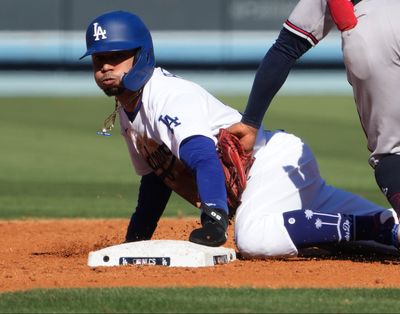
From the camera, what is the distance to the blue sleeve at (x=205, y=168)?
17.2ft

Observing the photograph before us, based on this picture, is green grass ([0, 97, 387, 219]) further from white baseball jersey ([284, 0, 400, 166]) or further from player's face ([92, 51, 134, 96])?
white baseball jersey ([284, 0, 400, 166])

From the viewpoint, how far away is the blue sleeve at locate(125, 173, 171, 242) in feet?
20.0

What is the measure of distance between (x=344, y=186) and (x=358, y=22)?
14.7 ft

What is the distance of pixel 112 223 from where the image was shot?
311 inches

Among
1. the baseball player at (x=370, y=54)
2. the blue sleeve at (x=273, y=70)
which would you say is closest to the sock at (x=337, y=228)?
the baseball player at (x=370, y=54)

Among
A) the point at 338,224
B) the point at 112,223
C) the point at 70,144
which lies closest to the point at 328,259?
the point at 338,224

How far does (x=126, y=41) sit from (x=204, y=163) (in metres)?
0.78

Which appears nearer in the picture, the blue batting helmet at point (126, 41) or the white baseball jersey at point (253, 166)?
the white baseball jersey at point (253, 166)

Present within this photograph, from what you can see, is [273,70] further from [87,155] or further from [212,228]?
[87,155]

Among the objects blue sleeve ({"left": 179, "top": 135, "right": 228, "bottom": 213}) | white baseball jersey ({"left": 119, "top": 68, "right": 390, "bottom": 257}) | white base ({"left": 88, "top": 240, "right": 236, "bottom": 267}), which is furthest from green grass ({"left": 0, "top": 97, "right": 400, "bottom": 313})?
white baseball jersey ({"left": 119, "top": 68, "right": 390, "bottom": 257})

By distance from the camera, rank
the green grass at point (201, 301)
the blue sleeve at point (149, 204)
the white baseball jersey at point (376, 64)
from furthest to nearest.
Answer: the blue sleeve at point (149, 204) < the white baseball jersey at point (376, 64) < the green grass at point (201, 301)

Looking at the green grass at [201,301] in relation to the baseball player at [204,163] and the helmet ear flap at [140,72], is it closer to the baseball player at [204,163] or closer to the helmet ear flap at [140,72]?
the baseball player at [204,163]

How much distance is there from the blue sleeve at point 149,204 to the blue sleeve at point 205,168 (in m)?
0.79

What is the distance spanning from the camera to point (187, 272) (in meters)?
5.10
